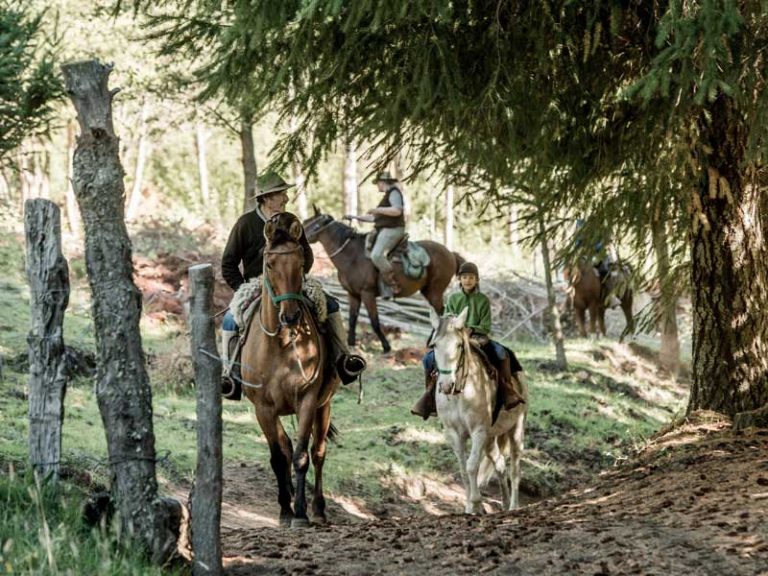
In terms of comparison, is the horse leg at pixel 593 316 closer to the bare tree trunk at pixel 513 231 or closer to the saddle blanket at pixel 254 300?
the bare tree trunk at pixel 513 231

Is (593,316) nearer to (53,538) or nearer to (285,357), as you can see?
(285,357)

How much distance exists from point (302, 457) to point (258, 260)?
6.09 ft

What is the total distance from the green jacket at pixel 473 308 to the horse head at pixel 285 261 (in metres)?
2.26

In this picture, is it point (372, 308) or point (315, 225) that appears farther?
point (315, 225)

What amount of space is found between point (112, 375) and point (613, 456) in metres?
9.49

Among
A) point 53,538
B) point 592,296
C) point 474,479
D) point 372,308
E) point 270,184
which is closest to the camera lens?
point 53,538

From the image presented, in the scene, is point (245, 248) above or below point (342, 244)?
below

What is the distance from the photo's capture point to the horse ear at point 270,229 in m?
8.96

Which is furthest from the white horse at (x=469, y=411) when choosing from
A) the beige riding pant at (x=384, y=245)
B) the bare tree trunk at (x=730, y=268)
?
the beige riding pant at (x=384, y=245)

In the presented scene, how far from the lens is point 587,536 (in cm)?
783

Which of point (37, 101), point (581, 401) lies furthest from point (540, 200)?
point (37, 101)

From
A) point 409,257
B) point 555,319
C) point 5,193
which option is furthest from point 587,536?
point 5,193

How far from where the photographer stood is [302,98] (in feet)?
34.0

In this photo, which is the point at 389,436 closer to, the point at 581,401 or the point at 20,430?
the point at 581,401
